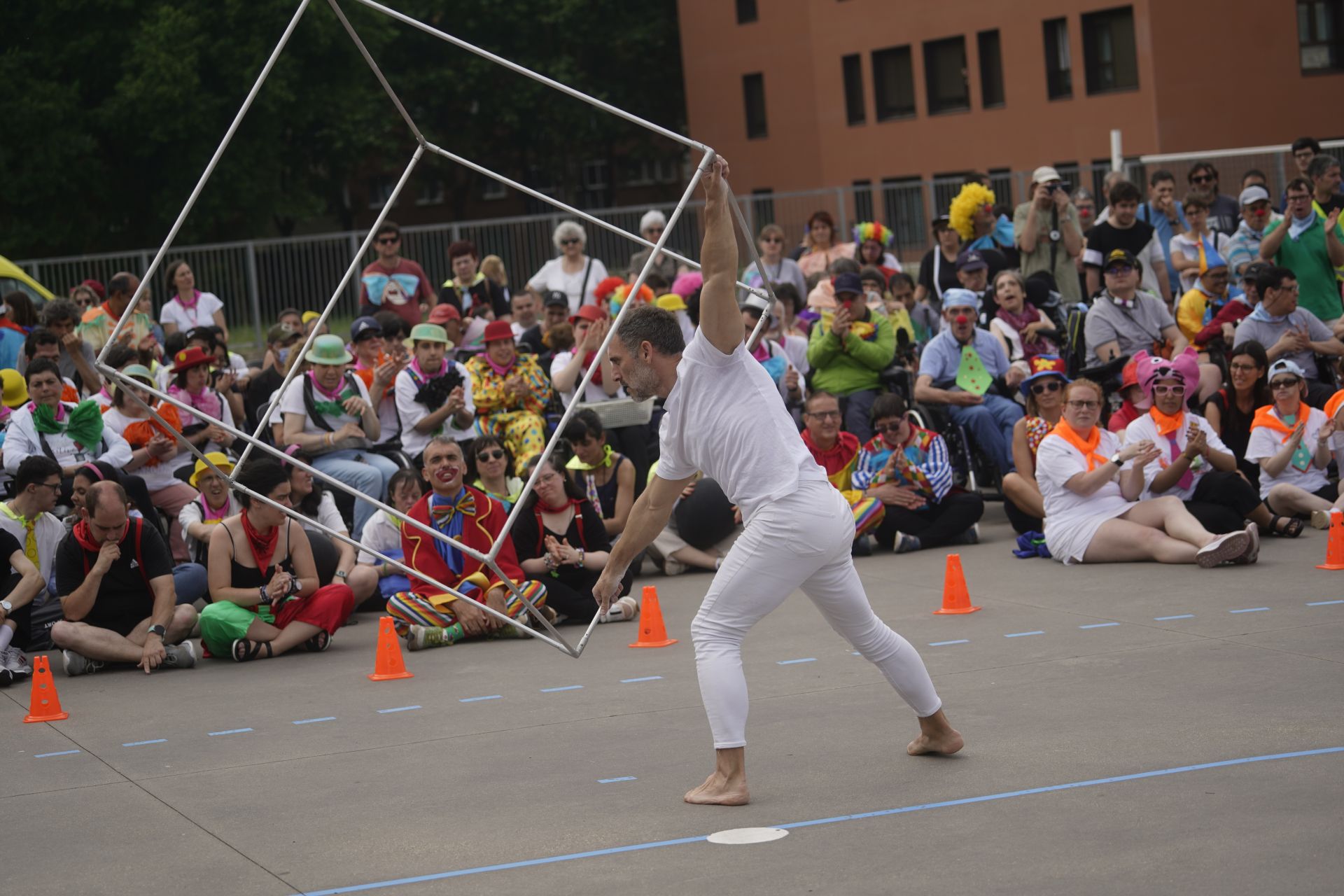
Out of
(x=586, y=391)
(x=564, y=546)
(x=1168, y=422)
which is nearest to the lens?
(x=564, y=546)

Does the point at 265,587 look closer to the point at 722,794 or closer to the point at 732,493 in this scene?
the point at 732,493

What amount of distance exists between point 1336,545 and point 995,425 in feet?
10.2

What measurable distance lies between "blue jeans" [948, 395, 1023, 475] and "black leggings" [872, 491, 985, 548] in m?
0.87

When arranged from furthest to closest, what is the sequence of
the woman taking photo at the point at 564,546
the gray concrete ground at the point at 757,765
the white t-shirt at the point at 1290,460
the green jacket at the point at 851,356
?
the green jacket at the point at 851,356 < the white t-shirt at the point at 1290,460 < the woman taking photo at the point at 564,546 < the gray concrete ground at the point at 757,765

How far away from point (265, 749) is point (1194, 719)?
12.7 feet

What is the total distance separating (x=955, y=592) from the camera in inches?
349

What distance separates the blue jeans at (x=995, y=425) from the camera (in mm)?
11789

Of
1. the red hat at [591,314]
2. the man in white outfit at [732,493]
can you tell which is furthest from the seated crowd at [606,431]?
the man in white outfit at [732,493]

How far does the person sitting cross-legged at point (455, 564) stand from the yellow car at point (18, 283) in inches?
387

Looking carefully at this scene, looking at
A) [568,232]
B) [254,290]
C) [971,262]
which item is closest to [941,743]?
[971,262]

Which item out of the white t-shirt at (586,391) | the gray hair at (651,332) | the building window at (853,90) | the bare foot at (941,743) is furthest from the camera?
the building window at (853,90)

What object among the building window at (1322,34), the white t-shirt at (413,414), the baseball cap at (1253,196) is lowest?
the white t-shirt at (413,414)

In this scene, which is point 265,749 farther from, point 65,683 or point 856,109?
point 856,109

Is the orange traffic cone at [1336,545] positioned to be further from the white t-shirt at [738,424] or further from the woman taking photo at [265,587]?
the woman taking photo at [265,587]
